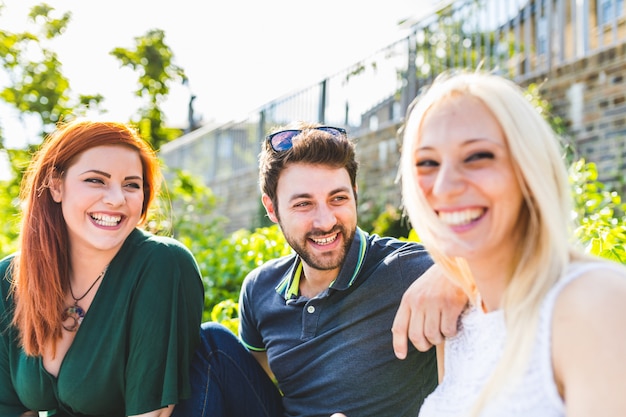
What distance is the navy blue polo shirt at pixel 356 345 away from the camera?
2.39m

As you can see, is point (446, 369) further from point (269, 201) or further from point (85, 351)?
point (85, 351)

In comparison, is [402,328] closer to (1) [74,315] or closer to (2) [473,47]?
(1) [74,315]

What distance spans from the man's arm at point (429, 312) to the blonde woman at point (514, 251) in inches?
6.8

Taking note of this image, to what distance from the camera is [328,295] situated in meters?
2.50

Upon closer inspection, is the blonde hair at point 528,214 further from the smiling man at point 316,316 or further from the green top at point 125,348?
the green top at point 125,348

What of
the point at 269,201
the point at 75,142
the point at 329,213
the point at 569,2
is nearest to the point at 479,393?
the point at 329,213

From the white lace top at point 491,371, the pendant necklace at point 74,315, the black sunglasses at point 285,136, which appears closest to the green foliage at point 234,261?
the black sunglasses at point 285,136

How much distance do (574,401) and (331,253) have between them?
4.50ft

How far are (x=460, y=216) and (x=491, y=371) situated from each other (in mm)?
367

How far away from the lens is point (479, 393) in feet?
4.90

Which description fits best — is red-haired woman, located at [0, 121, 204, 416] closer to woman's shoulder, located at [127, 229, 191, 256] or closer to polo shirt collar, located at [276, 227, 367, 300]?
woman's shoulder, located at [127, 229, 191, 256]

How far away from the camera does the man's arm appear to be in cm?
181

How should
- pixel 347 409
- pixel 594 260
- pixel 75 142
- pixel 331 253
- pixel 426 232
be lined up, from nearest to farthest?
1. pixel 594 260
2. pixel 426 232
3. pixel 347 409
4. pixel 331 253
5. pixel 75 142

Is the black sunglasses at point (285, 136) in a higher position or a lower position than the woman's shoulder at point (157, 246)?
higher
